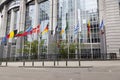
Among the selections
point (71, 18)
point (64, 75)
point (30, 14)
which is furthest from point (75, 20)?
point (64, 75)

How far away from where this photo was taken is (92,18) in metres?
55.4

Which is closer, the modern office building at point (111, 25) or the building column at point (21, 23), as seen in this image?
the modern office building at point (111, 25)

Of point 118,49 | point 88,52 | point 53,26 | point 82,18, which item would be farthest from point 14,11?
point 118,49

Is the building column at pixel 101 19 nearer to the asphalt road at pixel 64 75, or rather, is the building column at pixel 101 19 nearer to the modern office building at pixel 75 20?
the modern office building at pixel 75 20

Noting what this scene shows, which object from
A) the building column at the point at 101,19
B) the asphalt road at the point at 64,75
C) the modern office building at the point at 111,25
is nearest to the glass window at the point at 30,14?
the building column at the point at 101,19

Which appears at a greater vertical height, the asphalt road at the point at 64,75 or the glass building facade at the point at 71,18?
the glass building facade at the point at 71,18

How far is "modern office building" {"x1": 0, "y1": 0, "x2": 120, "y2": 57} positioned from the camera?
51500mm

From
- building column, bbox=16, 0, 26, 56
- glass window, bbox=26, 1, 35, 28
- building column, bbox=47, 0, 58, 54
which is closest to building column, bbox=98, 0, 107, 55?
building column, bbox=47, 0, 58, 54

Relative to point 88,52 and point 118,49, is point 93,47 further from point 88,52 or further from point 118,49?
point 118,49

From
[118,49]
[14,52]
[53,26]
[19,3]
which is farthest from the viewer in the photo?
[19,3]

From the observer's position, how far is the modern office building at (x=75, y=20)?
5150 centimetres

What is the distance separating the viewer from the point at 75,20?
186 ft

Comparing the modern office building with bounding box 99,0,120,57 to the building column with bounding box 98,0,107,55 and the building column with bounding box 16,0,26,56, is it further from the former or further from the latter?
the building column with bounding box 16,0,26,56

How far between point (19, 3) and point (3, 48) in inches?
783
